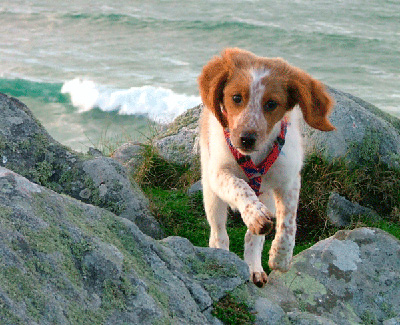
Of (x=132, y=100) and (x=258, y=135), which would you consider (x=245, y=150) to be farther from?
(x=132, y=100)

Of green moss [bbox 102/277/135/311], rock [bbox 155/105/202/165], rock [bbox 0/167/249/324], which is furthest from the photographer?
rock [bbox 155/105/202/165]

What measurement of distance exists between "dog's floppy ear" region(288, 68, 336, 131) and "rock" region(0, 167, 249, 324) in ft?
4.27

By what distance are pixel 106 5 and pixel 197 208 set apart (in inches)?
838

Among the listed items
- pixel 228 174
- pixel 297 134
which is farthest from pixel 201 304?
pixel 297 134

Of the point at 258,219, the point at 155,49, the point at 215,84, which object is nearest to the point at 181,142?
the point at 215,84

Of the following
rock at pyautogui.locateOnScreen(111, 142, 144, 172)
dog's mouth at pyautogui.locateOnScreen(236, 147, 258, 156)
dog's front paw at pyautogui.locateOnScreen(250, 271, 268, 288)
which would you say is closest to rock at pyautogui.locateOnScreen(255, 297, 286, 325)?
dog's front paw at pyautogui.locateOnScreen(250, 271, 268, 288)

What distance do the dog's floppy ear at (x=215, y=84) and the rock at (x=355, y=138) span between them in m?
2.82

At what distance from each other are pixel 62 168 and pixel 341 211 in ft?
9.84

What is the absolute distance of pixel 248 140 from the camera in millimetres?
4164

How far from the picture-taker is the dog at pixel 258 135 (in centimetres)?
424

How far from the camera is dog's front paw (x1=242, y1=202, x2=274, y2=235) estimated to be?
3.98 m

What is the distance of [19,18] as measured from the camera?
25016 mm

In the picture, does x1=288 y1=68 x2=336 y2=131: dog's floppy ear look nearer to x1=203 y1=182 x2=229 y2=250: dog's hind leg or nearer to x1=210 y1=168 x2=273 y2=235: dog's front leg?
x1=210 y1=168 x2=273 y2=235: dog's front leg

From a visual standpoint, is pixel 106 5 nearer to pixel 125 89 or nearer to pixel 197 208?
pixel 125 89
